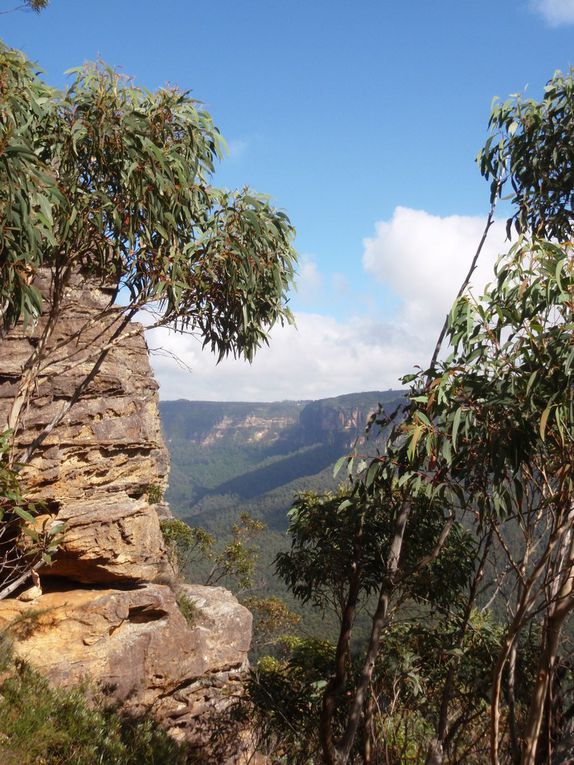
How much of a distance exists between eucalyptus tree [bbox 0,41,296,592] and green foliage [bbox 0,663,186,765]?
10.9ft

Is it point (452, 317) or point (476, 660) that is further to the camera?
point (476, 660)

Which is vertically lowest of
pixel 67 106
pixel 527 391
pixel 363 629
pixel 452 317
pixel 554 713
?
pixel 363 629

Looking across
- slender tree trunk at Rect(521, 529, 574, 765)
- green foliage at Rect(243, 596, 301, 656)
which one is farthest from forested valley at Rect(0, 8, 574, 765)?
green foliage at Rect(243, 596, 301, 656)

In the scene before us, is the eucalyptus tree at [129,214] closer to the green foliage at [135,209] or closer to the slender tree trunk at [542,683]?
the green foliage at [135,209]

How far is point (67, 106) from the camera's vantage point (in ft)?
22.2

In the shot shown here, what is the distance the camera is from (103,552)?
415 inches

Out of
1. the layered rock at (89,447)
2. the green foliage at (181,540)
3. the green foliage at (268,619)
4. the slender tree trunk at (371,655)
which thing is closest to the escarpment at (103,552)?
the layered rock at (89,447)

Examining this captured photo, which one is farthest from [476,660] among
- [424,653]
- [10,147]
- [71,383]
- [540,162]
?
[10,147]

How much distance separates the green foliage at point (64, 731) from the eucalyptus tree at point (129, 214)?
332 cm

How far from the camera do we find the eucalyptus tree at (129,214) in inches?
226

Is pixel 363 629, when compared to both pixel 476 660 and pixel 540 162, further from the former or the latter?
pixel 540 162

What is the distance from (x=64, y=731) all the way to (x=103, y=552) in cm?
326

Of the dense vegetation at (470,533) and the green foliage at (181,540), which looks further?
the green foliage at (181,540)

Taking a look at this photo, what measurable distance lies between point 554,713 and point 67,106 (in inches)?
331
